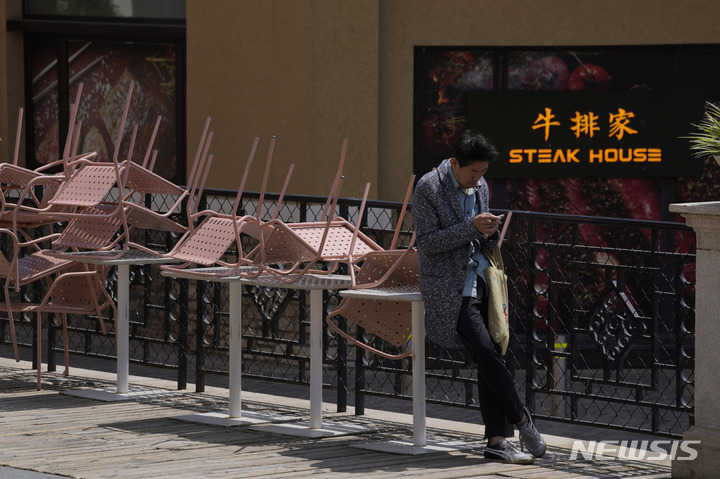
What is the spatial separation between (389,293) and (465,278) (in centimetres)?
53

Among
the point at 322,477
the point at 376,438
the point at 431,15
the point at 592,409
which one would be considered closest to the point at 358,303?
the point at 376,438

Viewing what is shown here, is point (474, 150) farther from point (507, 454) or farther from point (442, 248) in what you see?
point (507, 454)

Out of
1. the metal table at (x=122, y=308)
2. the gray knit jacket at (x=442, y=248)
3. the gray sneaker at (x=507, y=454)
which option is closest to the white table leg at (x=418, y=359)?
the gray knit jacket at (x=442, y=248)

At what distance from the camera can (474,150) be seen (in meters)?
7.30

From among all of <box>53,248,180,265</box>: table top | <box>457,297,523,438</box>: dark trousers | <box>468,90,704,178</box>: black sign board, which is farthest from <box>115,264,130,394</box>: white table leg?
<box>468,90,704,178</box>: black sign board

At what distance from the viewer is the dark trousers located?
7.32m

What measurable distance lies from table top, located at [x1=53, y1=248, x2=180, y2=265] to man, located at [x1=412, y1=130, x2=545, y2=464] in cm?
225

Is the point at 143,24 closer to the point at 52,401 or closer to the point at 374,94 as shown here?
the point at 374,94

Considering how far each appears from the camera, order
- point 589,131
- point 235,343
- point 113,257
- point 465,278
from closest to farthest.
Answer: point 465,278, point 235,343, point 113,257, point 589,131

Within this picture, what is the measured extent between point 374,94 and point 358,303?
556 centimetres

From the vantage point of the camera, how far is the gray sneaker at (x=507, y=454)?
7.44 m

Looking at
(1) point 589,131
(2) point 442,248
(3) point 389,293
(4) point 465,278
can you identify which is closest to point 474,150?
(2) point 442,248

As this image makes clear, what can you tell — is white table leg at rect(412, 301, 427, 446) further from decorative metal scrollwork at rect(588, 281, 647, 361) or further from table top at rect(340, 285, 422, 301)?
decorative metal scrollwork at rect(588, 281, 647, 361)

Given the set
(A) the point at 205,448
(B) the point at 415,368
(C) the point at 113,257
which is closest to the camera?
(B) the point at 415,368
